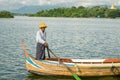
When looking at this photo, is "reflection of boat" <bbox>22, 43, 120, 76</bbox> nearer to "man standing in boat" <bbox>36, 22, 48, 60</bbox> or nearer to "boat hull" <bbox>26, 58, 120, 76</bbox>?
"boat hull" <bbox>26, 58, 120, 76</bbox>

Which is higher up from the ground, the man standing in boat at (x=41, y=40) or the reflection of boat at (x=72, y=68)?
the man standing in boat at (x=41, y=40)

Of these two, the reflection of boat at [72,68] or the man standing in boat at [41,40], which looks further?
the man standing in boat at [41,40]

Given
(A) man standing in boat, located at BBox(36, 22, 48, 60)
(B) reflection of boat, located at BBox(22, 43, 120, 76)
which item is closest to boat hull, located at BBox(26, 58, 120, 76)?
(B) reflection of boat, located at BBox(22, 43, 120, 76)

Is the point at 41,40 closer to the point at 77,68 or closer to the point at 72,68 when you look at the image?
the point at 72,68

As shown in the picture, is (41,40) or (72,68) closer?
(72,68)

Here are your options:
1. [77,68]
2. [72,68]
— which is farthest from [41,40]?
[77,68]

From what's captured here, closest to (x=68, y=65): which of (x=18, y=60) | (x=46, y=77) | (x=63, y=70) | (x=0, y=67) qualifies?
(x=63, y=70)

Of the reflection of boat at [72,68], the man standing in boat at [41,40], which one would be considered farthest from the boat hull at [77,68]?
the man standing in boat at [41,40]

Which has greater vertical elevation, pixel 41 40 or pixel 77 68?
pixel 41 40

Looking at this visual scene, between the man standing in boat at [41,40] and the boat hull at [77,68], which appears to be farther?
the man standing in boat at [41,40]

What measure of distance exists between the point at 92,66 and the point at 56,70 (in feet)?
6.76

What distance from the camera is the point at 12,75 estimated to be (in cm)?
1909

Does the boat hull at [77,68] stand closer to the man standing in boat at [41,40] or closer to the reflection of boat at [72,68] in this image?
the reflection of boat at [72,68]

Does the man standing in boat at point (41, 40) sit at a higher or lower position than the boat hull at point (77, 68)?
higher
